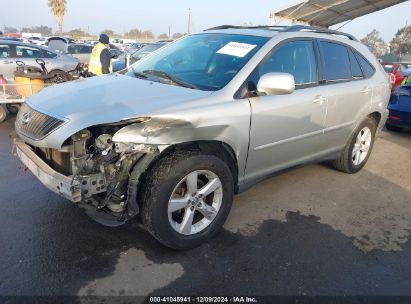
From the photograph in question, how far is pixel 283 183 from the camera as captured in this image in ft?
15.2

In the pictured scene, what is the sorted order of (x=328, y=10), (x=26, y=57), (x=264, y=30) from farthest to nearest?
1. (x=328, y=10)
2. (x=26, y=57)
3. (x=264, y=30)

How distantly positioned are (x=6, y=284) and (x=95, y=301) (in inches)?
26.9

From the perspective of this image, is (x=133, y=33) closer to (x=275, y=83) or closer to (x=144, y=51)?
(x=144, y=51)

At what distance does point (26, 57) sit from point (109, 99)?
913 centimetres

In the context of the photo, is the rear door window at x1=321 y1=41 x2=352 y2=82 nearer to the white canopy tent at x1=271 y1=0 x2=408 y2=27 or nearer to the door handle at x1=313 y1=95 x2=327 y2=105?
the door handle at x1=313 y1=95 x2=327 y2=105

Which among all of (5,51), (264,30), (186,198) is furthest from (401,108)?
(5,51)

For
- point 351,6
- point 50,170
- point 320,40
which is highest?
point 351,6

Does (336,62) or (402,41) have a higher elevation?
(402,41)

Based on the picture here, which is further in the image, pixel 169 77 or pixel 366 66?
pixel 366 66

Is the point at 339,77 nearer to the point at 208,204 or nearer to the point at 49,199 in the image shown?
the point at 208,204

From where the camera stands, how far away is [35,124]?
2.91m

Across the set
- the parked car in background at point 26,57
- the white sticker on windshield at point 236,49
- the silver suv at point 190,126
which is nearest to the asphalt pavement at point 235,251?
the silver suv at point 190,126

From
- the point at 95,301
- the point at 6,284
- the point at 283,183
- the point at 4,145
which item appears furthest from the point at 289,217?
the point at 4,145

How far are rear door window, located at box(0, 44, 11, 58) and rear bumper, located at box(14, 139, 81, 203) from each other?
8.48 m
